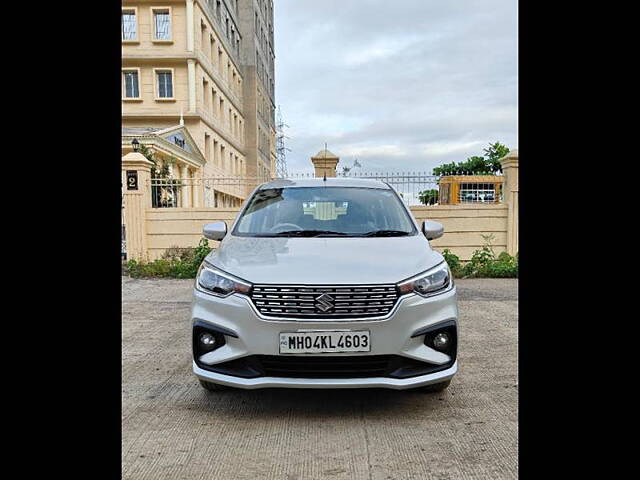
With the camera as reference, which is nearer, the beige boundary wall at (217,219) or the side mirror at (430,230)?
the side mirror at (430,230)

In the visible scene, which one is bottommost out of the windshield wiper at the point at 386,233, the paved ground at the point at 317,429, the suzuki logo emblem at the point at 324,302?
the paved ground at the point at 317,429

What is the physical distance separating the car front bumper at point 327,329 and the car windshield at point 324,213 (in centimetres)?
99

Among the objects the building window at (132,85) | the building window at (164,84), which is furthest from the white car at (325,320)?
the building window at (132,85)

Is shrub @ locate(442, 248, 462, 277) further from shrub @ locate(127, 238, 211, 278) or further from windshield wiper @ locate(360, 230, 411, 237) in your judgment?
windshield wiper @ locate(360, 230, 411, 237)

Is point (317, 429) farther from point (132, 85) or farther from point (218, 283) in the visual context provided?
point (132, 85)

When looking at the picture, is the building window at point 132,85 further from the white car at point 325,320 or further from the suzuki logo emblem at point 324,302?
the suzuki logo emblem at point 324,302

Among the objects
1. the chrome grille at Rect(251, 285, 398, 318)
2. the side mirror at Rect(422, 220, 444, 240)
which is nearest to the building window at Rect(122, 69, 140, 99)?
the side mirror at Rect(422, 220, 444, 240)

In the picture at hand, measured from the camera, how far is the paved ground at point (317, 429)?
2580 millimetres

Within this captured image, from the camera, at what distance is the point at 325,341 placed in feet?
9.60

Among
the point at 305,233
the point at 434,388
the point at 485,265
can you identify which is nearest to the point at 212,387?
the point at 305,233
